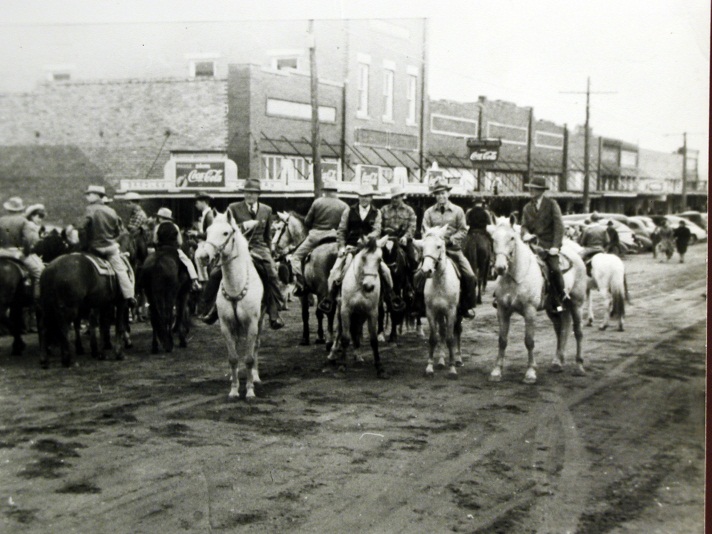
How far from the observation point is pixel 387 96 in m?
7.60

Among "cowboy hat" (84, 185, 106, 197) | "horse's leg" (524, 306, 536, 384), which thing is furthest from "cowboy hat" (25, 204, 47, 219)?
"horse's leg" (524, 306, 536, 384)

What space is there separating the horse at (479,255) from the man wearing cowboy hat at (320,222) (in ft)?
5.74

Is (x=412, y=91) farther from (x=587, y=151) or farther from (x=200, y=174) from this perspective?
(x=200, y=174)

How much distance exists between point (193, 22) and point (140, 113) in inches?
104

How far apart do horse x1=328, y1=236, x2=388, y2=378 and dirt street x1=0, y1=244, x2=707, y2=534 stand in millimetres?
1045

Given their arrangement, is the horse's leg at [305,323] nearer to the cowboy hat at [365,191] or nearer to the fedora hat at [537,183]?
the cowboy hat at [365,191]

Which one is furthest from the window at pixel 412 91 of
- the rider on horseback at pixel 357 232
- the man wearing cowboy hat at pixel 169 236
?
the man wearing cowboy hat at pixel 169 236

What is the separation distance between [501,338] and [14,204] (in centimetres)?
505

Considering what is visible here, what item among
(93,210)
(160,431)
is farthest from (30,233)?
(160,431)

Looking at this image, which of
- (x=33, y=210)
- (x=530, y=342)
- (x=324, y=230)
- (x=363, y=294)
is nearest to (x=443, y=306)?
(x=363, y=294)

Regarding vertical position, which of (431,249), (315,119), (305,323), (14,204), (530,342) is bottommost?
(305,323)

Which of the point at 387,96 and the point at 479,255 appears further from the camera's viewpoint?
the point at 479,255

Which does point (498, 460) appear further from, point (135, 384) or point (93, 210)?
point (93, 210)

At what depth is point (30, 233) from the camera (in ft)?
24.8
